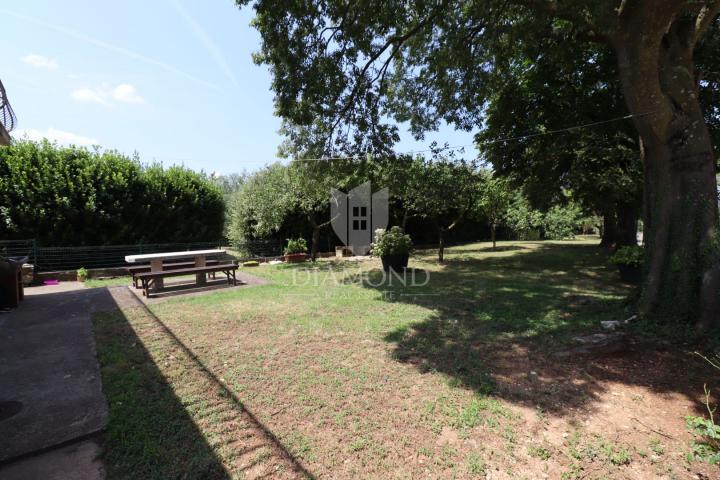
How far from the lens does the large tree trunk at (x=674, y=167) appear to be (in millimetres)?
4352

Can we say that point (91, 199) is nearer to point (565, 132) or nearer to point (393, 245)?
point (393, 245)

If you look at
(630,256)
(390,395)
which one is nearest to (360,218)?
(630,256)

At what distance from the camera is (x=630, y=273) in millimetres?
7719

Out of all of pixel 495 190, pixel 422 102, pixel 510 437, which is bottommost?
pixel 510 437

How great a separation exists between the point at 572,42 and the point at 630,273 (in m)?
5.56

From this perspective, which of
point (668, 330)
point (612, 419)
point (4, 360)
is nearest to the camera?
point (612, 419)

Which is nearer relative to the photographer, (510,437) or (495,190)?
(510,437)

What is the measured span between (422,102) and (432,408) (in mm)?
7864

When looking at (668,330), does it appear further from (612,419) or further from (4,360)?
(4,360)

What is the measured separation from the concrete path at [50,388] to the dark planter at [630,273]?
33.0ft

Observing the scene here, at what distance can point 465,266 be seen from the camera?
11812 mm

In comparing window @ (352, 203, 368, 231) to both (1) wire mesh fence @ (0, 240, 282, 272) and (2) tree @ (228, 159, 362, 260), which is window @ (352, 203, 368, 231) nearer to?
(2) tree @ (228, 159, 362, 260)

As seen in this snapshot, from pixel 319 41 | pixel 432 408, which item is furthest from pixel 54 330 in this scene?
pixel 319 41

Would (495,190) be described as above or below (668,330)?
above
